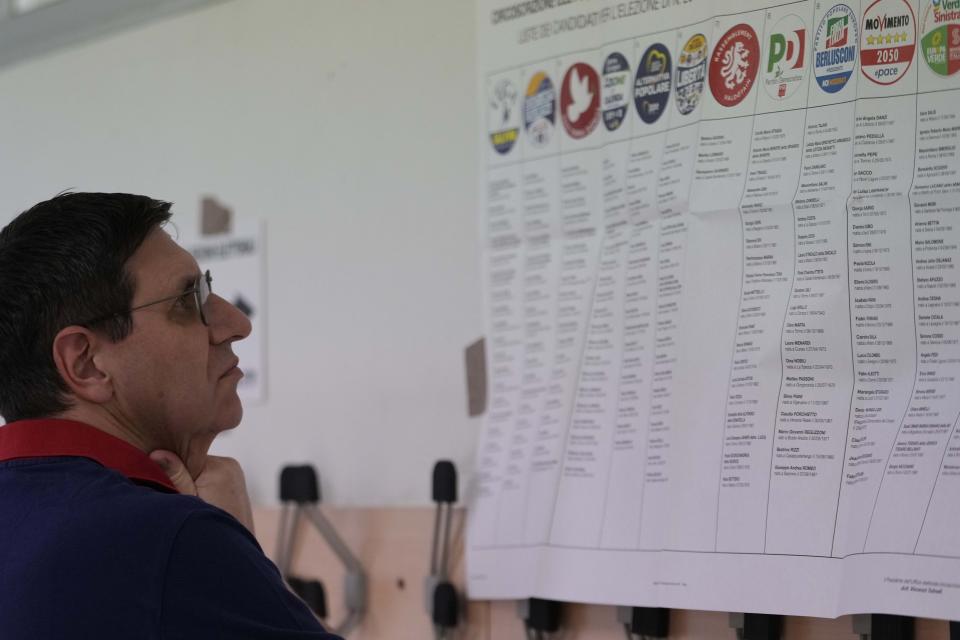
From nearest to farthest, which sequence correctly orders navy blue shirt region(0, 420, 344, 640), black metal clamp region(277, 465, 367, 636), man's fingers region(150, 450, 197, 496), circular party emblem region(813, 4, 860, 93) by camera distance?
navy blue shirt region(0, 420, 344, 640) → man's fingers region(150, 450, 197, 496) → circular party emblem region(813, 4, 860, 93) → black metal clamp region(277, 465, 367, 636)

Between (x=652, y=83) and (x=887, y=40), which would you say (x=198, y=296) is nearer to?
(x=652, y=83)

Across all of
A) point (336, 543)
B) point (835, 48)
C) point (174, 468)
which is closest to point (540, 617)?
point (336, 543)

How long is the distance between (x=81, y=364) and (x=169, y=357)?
0.09m

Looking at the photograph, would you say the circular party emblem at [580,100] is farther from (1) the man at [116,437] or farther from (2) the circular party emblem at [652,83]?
(1) the man at [116,437]

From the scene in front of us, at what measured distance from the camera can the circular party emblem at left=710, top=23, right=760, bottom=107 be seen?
4.71 feet

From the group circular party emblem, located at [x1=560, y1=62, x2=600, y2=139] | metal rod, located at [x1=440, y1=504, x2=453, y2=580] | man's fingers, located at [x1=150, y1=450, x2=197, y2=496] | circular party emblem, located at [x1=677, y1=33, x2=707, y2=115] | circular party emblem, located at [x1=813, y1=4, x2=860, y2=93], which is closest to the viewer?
man's fingers, located at [x1=150, y1=450, x2=197, y2=496]

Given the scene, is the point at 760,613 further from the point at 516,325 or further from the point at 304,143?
the point at 304,143

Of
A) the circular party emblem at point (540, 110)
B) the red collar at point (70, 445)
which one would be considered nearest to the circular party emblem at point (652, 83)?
the circular party emblem at point (540, 110)

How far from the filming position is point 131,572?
103 cm

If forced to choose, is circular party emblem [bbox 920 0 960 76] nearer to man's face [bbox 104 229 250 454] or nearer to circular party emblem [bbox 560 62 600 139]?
circular party emblem [bbox 560 62 600 139]

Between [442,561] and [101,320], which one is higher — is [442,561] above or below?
below

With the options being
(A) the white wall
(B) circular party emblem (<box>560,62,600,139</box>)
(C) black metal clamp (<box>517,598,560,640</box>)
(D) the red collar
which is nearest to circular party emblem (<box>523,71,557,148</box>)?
(B) circular party emblem (<box>560,62,600,139</box>)

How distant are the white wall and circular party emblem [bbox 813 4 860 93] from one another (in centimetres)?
55

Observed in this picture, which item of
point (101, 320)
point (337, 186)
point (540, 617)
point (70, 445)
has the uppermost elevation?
point (337, 186)
